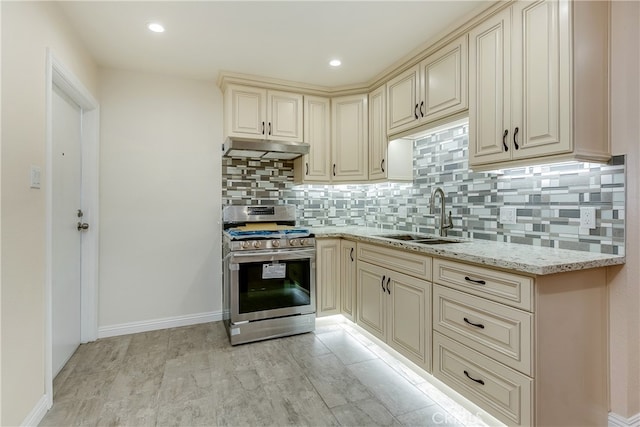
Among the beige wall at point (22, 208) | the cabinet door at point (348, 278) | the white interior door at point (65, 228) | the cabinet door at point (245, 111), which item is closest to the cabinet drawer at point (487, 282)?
the cabinet door at point (348, 278)

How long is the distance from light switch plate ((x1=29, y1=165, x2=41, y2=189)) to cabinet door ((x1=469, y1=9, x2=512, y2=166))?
2.52 meters

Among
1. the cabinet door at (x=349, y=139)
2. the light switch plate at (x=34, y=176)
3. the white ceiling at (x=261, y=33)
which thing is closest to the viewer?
the light switch plate at (x=34, y=176)

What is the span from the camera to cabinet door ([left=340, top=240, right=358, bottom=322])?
9.30 ft

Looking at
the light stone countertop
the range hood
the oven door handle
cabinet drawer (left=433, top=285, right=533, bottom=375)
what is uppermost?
the range hood

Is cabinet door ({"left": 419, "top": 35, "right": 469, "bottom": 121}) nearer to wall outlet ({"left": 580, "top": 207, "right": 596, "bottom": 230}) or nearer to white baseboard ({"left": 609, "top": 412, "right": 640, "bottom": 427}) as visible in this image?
wall outlet ({"left": 580, "top": 207, "right": 596, "bottom": 230})

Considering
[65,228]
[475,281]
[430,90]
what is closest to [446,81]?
[430,90]

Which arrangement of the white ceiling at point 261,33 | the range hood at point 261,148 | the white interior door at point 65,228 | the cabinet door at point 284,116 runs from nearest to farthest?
the white ceiling at point 261,33 → the white interior door at point 65,228 → the range hood at point 261,148 → the cabinet door at point 284,116

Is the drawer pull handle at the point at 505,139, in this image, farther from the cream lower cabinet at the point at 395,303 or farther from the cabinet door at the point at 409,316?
the cabinet door at the point at 409,316

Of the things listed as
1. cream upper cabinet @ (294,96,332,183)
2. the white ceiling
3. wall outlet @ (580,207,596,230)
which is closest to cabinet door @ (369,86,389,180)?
the white ceiling

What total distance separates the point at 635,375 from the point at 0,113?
128 inches

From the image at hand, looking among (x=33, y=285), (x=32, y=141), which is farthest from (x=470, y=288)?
(x=32, y=141)

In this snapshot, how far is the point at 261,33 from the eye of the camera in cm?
227

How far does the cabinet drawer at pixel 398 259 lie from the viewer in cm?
198

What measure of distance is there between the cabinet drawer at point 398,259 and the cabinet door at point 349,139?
2.82 ft
